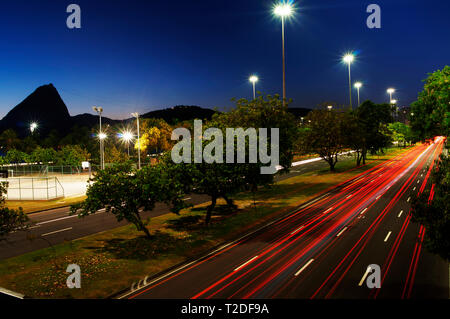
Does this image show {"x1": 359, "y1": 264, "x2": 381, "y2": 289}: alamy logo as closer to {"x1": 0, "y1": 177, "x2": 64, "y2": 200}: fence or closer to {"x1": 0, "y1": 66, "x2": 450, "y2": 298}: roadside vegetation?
{"x1": 0, "y1": 66, "x2": 450, "y2": 298}: roadside vegetation

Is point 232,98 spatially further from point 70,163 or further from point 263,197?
point 70,163

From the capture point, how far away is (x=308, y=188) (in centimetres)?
3991

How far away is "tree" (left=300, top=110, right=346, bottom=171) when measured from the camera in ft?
170

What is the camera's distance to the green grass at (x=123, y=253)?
1385 cm

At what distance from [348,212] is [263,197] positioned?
10510mm

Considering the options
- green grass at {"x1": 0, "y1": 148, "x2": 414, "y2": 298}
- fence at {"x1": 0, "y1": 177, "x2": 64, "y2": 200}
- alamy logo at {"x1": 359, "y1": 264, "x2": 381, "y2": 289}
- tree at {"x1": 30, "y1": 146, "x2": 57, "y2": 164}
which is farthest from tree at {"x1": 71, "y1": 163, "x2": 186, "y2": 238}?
tree at {"x1": 30, "y1": 146, "x2": 57, "y2": 164}

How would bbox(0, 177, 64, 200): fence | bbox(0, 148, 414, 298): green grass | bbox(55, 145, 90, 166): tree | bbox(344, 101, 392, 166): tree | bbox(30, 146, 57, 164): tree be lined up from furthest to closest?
bbox(30, 146, 57, 164): tree → bbox(55, 145, 90, 166): tree → bbox(344, 101, 392, 166): tree → bbox(0, 177, 64, 200): fence → bbox(0, 148, 414, 298): green grass

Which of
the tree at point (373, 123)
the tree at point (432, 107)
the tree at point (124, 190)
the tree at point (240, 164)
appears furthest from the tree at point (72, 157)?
the tree at point (432, 107)

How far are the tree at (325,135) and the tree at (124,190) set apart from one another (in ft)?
126

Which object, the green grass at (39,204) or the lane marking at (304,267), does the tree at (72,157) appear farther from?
the lane marking at (304,267)

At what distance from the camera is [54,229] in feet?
77.2

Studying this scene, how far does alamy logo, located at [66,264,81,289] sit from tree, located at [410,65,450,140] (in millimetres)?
30026

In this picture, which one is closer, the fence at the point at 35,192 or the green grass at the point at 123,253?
the green grass at the point at 123,253
